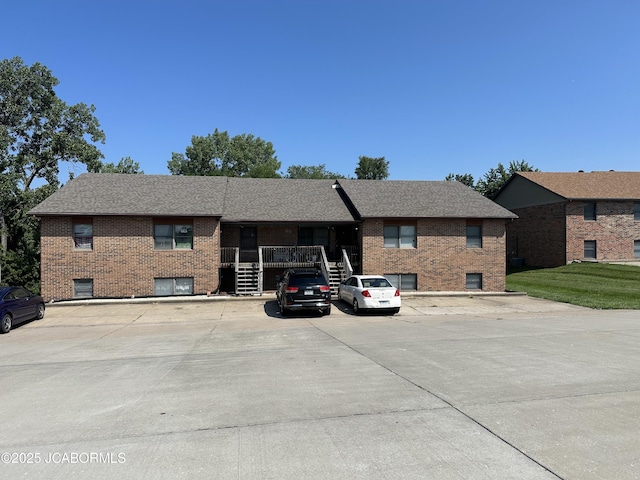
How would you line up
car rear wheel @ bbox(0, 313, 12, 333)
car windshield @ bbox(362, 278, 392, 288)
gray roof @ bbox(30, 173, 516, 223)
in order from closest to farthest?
1. car rear wheel @ bbox(0, 313, 12, 333)
2. car windshield @ bbox(362, 278, 392, 288)
3. gray roof @ bbox(30, 173, 516, 223)

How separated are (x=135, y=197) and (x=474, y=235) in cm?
1890

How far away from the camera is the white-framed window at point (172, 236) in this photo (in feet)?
65.0

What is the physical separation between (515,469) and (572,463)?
61cm

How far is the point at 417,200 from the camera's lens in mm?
23359

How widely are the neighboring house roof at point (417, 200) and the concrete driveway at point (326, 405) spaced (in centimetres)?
1120

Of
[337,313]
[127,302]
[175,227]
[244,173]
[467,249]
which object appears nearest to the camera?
[337,313]

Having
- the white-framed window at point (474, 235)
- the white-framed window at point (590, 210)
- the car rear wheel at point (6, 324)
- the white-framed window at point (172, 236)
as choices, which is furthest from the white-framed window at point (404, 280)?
the white-framed window at point (590, 210)

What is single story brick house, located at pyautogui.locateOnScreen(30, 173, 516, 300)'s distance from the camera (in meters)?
19.2

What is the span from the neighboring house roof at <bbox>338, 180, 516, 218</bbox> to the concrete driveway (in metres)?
11.2

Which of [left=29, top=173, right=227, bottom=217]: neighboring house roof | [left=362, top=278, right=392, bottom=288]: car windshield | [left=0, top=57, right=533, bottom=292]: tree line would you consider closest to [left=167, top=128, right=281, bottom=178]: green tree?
[left=0, top=57, right=533, bottom=292]: tree line

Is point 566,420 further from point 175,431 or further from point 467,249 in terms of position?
point 467,249

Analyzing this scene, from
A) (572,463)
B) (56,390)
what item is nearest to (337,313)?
(56,390)

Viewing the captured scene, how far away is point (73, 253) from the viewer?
1902 cm

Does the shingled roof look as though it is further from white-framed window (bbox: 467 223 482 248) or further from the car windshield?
the car windshield
